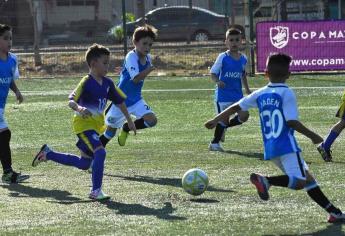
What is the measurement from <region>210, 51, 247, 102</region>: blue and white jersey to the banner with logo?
36.6 feet

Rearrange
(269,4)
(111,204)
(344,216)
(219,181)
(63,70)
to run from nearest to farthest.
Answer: (344,216)
(111,204)
(219,181)
(63,70)
(269,4)

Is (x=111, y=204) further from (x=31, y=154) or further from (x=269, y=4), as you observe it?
(x=269, y=4)

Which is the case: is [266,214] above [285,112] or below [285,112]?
below

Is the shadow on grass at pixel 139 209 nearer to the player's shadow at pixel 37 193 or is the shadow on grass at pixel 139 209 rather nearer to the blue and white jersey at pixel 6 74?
the player's shadow at pixel 37 193

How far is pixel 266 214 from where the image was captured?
769 cm

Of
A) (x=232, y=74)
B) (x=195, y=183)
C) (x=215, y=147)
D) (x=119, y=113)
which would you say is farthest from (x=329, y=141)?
(x=195, y=183)

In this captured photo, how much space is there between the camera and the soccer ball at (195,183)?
8.52 meters

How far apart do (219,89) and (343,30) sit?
11.8m

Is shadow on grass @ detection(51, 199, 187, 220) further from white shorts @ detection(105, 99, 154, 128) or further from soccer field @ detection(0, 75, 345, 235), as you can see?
white shorts @ detection(105, 99, 154, 128)

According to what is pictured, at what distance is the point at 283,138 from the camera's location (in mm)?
7395

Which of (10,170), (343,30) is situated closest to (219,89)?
(10,170)

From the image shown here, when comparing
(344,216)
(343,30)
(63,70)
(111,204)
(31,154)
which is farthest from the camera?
(63,70)

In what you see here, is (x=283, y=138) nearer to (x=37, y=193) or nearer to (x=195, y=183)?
(x=195, y=183)

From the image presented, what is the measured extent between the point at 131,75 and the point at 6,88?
1642 mm
